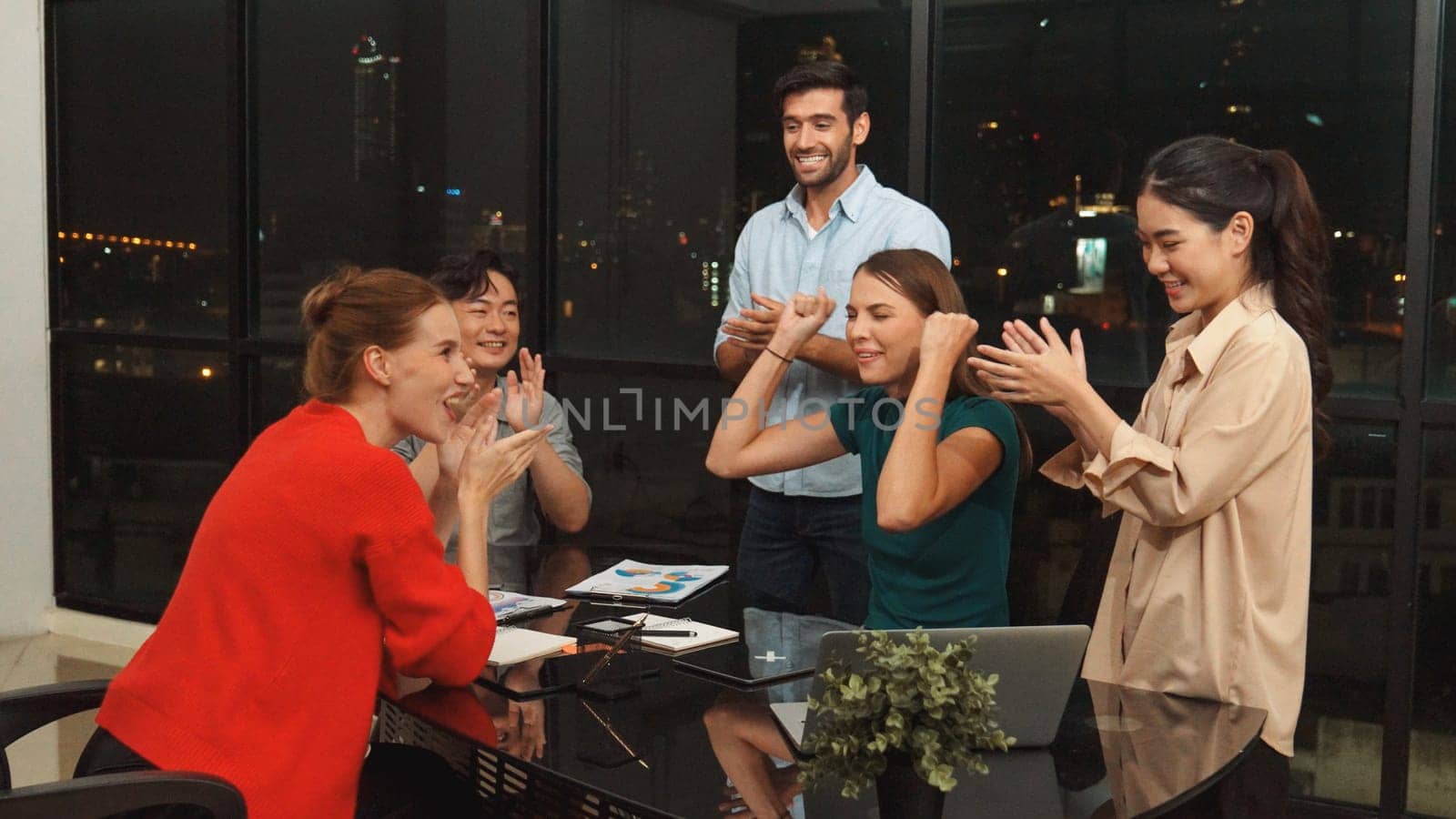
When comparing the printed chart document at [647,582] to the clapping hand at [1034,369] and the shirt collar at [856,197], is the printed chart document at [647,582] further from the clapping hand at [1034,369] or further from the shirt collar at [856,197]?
the shirt collar at [856,197]

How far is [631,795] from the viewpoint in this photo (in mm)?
1554

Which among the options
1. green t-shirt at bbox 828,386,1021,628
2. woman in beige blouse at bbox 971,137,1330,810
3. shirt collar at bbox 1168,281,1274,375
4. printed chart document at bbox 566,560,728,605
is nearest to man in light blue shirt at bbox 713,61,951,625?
printed chart document at bbox 566,560,728,605

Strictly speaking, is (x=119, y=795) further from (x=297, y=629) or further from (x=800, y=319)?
(x=800, y=319)

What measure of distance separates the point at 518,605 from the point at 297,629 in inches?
26.5

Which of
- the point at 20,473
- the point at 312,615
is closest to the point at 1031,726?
the point at 312,615

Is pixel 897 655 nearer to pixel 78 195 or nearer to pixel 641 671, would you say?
pixel 641 671

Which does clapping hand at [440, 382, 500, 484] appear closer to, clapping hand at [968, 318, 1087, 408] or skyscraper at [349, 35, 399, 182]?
clapping hand at [968, 318, 1087, 408]

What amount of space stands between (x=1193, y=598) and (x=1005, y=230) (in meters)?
1.76

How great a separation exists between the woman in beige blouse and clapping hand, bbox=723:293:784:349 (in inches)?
33.7

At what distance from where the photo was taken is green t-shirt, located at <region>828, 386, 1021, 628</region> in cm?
234

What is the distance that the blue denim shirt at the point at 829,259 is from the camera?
307 centimetres

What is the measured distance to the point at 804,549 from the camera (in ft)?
10.5

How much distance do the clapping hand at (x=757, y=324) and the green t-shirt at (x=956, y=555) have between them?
23.6 inches

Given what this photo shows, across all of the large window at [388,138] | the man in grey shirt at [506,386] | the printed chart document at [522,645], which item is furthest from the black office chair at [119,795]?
the large window at [388,138]
